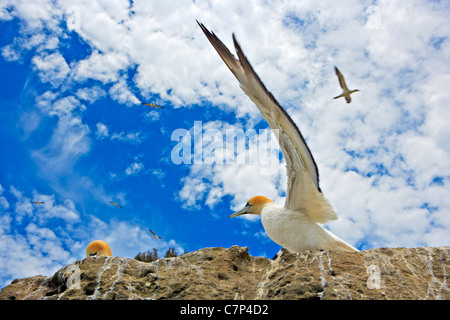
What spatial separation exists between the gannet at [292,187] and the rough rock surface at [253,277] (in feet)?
1.99

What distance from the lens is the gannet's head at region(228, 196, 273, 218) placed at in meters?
8.09

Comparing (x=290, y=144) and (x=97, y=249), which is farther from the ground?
(x=290, y=144)

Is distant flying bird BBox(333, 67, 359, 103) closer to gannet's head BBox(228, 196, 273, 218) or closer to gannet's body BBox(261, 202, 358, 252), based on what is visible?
gannet's head BBox(228, 196, 273, 218)

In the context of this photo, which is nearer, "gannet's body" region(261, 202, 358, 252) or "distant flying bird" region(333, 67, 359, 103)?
"gannet's body" region(261, 202, 358, 252)

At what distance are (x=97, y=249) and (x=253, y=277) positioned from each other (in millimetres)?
5265

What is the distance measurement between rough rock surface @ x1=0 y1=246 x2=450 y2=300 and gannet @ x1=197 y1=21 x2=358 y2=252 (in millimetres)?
607

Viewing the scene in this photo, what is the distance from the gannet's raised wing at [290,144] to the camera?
557 centimetres

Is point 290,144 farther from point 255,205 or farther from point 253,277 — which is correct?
point 255,205

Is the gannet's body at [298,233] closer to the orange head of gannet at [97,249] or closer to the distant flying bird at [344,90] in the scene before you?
the distant flying bird at [344,90]

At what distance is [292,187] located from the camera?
6.65 m

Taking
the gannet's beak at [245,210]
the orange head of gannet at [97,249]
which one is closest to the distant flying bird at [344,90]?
the gannet's beak at [245,210]

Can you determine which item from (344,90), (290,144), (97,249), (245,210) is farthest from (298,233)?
(97,249)

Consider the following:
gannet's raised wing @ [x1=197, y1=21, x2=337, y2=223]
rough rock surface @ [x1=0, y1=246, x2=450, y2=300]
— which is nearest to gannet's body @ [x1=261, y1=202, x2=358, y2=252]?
gannet's raised wing @ [x1=197, y1=21, x2=337, y2=223]

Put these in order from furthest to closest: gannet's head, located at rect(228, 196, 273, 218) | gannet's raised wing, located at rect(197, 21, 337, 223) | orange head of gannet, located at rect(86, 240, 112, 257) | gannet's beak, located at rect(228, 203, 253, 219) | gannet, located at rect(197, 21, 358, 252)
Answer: orange head of gannet, located at rect(86, 240, 112, 257), gannet's beak, located at rect(228, 203, 253, 219), gannet's head, located at rect(228, 196, 273, 218), gannet, located at rect(197, 21, 358, 252), gannet's raised wing, located at rect(197, 21, 337, 223)
